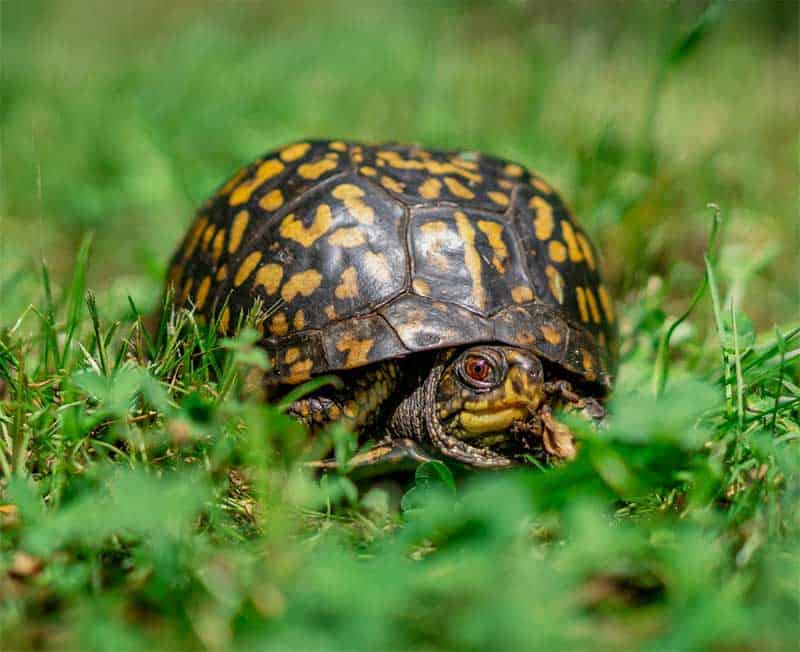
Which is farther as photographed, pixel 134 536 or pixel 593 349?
pixel 593 349

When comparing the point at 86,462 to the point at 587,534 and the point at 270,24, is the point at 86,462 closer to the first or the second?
the point at 587,534

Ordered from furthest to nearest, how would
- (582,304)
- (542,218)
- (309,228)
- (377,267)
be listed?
(542,218), (582,304), (309,228), (377,267)

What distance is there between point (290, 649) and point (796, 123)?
18.9ft

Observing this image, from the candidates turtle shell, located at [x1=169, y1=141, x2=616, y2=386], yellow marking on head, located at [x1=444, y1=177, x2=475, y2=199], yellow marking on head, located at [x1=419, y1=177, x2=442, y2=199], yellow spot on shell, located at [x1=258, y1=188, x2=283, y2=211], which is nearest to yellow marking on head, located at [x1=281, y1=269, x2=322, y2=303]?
turtle shell, located at [x1=169, y1=141, x2=616, y2=386]

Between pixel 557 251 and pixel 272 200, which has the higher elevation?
pixel 272 200

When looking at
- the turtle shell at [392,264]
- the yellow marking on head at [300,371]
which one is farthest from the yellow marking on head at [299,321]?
the yellow marking on head at [300,371]

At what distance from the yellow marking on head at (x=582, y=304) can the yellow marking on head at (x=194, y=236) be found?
4.46 ft

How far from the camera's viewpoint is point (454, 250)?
2.55 m

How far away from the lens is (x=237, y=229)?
2.83 metres

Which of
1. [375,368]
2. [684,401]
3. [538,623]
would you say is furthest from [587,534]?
[375,368]

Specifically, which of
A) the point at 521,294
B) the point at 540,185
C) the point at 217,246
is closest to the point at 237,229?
the point at 217,246

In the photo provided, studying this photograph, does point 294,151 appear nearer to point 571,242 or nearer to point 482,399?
point 571,242

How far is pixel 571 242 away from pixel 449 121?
260 cm

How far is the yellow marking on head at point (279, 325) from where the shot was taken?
8.21 ft
